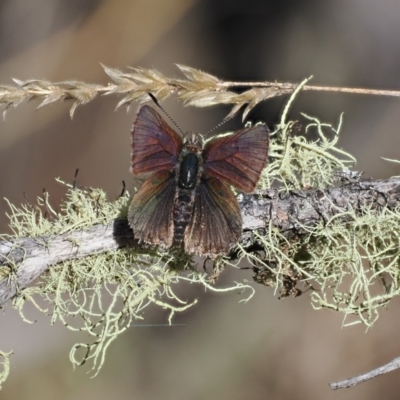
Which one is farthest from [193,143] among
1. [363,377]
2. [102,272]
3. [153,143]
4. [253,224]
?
[363,377]

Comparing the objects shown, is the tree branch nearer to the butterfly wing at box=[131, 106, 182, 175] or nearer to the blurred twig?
the butterfly wing at box=[131, 106, 182, 175]

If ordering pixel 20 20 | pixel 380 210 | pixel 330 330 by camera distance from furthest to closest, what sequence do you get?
1. pixel 20 20
2. pixel 330 330
3. pixel 380 210

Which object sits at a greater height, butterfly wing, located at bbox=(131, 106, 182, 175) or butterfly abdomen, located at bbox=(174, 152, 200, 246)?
Answer: butterfly wing, located at bbox=(131, 106, 182, 175)

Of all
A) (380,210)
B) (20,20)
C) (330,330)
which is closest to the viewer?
(380,210)

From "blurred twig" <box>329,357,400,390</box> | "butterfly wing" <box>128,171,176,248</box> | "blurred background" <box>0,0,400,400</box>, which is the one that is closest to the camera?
"blurred twig" <box>329,357,400,390</box>

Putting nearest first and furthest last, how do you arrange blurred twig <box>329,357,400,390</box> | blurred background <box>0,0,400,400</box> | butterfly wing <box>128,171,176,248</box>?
blurred twig <box>329,357,400,390</box> < butterfly wing <box>128,171,176,248</box> < blurred background <box>0,0,400,400</box>

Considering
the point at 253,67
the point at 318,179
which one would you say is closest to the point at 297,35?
the point at 253,67

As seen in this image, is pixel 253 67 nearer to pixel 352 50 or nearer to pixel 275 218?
pixel 352 50

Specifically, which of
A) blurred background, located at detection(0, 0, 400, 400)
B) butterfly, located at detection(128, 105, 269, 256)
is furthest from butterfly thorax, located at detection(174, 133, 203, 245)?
blurred background, located at detection(0, 0, 400, 400)

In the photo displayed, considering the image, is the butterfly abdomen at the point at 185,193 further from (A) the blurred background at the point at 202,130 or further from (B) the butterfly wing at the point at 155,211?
(A) the blurred background at the point at 202,130
